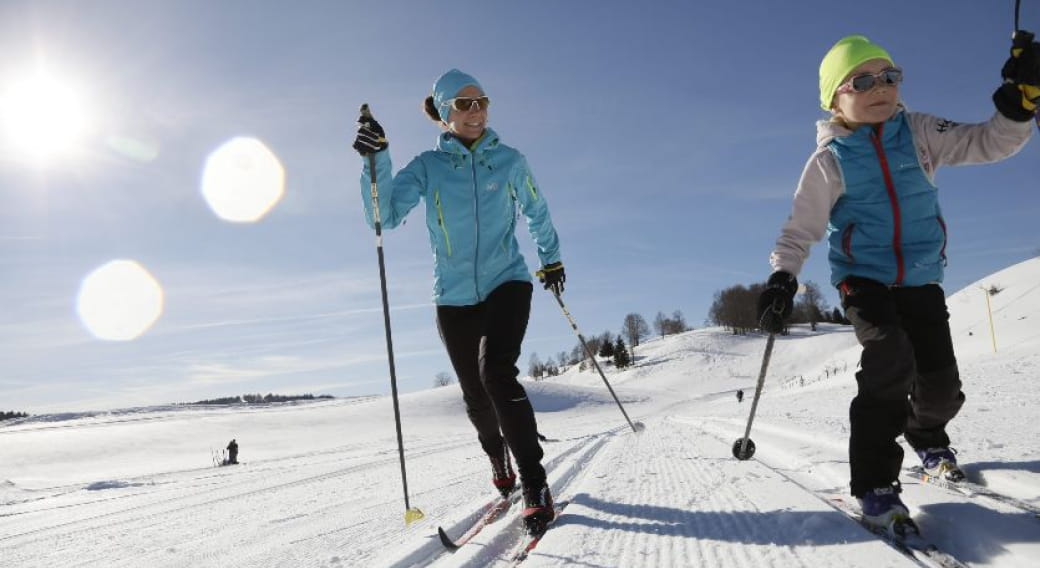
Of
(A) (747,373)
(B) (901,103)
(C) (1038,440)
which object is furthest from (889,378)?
(A) (747,373)

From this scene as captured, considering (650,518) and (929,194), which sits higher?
(929,194)

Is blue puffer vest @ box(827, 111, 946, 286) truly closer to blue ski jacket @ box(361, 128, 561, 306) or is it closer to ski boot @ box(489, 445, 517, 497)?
blue ski jacket @ box(361, 128, 561, 306)

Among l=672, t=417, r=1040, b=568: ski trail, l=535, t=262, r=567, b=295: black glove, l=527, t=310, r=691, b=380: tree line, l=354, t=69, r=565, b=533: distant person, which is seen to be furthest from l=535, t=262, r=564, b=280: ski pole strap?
l=527, t=310, r=691, b=380: tree line

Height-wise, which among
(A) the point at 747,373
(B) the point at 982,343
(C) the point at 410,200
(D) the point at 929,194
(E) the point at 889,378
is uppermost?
(C) the point at 410,200

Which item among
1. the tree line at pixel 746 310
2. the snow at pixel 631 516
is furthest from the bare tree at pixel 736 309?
the snow at pixel 631 516

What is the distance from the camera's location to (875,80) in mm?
2600

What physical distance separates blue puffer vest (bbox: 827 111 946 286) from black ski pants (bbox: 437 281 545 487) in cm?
175

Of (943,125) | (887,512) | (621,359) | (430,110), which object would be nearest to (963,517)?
(887,512)

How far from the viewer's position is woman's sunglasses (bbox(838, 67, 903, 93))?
2.60m

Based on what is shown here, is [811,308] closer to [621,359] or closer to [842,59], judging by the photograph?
[621,359]

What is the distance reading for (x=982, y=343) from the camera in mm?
27094

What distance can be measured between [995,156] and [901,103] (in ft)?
1.54

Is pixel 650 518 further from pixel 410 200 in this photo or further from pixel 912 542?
pixel 410 200

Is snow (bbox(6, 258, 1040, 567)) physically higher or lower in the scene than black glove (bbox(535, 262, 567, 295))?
lower
